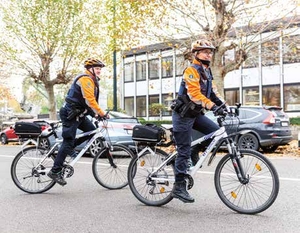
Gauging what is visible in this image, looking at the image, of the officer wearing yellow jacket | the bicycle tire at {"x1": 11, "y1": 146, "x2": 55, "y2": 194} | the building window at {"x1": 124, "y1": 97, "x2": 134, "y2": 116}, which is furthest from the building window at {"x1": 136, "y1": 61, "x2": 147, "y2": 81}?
the officer wearing yellow jacket

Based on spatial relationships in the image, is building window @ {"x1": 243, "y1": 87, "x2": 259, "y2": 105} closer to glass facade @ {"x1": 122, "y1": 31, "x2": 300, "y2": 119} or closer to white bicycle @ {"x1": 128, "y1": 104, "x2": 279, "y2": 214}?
glass facade @ {"x1": 122, "y1": 31, "x2": 300, "y2": 119}

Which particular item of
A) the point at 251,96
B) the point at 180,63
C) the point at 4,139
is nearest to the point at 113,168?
the point at 180,63

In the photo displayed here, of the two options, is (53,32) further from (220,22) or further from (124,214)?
(124,214)

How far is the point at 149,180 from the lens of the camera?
6035mm

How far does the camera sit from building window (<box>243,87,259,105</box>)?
1302 inches

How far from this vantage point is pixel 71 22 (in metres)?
27.6

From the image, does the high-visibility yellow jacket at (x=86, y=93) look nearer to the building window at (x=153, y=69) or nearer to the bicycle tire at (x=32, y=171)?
the bicycle tire at (x=32, y=171)

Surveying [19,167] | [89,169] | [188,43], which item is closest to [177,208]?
[19,167]

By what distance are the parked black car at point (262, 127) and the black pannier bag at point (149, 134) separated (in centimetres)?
787

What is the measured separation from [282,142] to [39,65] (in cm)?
1802

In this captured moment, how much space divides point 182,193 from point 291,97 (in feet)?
89.0

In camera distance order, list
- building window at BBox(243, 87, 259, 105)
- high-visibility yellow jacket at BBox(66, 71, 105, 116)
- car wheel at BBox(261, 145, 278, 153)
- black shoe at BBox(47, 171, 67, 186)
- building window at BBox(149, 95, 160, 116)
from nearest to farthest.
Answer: high-visibility yellow jacket at BBox(66, 71, 105, 116), black shoe at BBox(47, 171, 67, 186), car wheel at BBox(261, 145, 278, 153), building window at BBox(243, 87, 259, 105), building window at BBox(149, 95, 160, 116)

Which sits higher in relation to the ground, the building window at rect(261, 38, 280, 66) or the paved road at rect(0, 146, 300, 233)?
the building window at rect(261, 38, 280, 66)

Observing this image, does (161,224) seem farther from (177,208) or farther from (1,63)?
(1,63)
